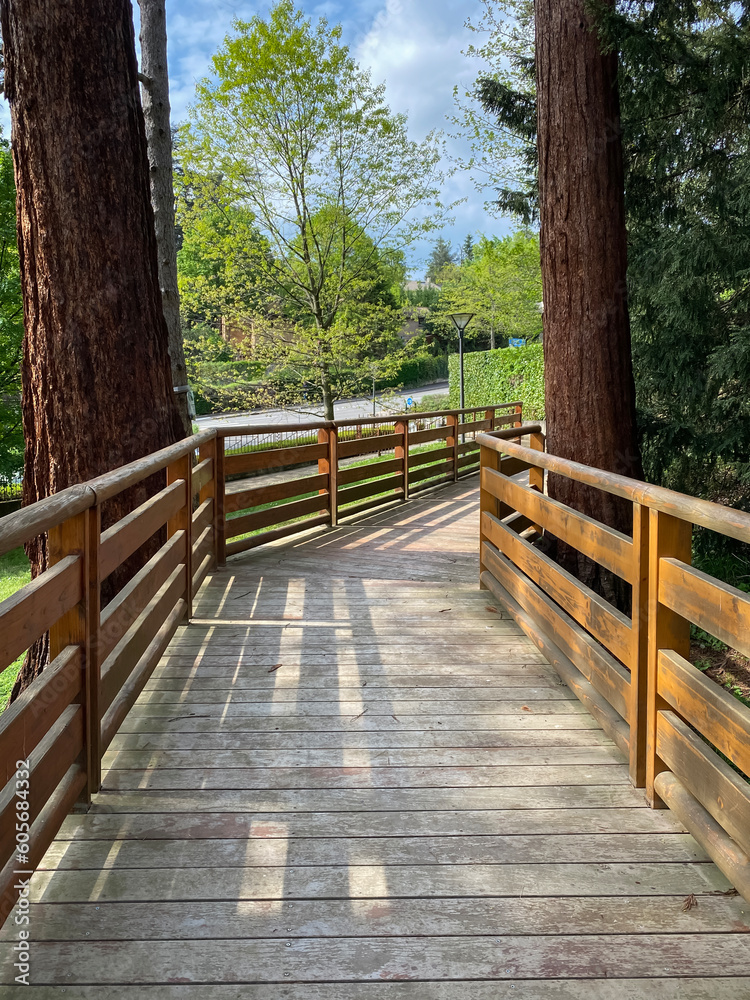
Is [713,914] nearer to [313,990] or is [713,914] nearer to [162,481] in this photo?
[313,990]

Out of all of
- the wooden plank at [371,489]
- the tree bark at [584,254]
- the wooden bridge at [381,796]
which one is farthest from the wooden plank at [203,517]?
the wooden plank at [371,489]

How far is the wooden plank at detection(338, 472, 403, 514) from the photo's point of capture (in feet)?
26.8

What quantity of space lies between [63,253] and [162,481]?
1.29m

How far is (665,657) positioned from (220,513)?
421 cm

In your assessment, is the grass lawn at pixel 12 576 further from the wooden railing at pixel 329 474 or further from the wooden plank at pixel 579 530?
the wooden plank at pixel 579 530

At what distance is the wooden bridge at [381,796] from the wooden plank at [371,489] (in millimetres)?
4266

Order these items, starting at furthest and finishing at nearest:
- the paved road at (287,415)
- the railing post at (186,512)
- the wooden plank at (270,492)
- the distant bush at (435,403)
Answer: the distant bush at (435,403)
the paved road at (287,415)
the wooden plank at (270,492)
the railing post at (186,512)

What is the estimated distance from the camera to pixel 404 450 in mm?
9633

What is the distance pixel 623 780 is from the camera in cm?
256

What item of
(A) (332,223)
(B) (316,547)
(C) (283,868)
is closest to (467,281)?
(A) (332,223)

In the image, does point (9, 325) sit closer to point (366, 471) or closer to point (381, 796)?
point (366, 471)

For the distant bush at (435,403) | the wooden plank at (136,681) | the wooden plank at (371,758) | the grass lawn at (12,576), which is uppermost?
the distant bush at (435,403)

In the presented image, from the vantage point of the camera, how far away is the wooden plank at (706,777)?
1.82 m

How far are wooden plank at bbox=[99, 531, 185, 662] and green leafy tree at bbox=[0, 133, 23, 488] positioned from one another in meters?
7.21
